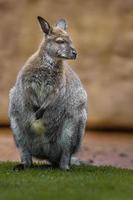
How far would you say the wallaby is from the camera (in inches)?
505

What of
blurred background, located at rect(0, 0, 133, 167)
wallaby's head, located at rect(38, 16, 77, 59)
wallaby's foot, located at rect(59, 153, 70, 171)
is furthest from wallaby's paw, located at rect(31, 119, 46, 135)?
blurred background, located at rect(0, 0, 133, 167)

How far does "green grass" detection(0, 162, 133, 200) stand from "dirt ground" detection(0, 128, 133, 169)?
398 cm

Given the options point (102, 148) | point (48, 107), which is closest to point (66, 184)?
point (48, 107)

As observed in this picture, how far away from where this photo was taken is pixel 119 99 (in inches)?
700

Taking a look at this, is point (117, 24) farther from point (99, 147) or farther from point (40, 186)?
point (40, 186)

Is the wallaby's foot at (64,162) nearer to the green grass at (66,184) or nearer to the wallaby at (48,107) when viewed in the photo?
the wallaby at (48,107)

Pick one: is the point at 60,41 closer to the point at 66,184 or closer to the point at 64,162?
the point at 64,162

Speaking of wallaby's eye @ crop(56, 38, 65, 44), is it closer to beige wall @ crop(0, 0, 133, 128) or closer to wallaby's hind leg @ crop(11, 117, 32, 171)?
wallaby's hind leg @ crop(11, 117, 32, 171)

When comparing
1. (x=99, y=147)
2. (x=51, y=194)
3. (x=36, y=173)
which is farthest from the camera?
(x=99, y=147)

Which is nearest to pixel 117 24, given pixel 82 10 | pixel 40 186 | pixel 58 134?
pixel 82 10

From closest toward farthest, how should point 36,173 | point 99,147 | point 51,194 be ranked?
point 51,194 → point 36,173 → point 99,147

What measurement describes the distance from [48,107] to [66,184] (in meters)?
1.83

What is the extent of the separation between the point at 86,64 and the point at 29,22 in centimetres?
137

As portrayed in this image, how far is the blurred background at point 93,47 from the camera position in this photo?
17781 mm
